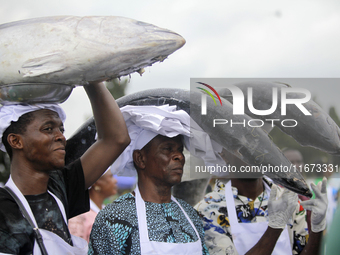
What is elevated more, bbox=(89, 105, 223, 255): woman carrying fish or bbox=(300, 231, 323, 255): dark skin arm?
bbox=(89, 105, 223, 255): woman carrying fish

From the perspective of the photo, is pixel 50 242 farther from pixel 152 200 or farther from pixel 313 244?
pixel 313 244

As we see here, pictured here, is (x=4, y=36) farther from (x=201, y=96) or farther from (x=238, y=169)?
(x=238, y=169)

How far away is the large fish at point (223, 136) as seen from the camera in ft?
7.37

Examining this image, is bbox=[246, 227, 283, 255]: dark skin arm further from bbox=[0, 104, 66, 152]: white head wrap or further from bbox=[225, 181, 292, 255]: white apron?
bbox=[0, 104, 66, 152]: white head wrap

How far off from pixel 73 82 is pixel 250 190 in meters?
1.77

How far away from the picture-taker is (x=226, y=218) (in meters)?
2.66

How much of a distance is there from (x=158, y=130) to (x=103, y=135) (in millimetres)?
343

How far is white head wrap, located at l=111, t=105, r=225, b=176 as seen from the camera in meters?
2.26

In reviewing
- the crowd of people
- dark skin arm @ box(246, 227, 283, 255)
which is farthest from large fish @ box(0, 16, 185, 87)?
dark skin arm @ box(246, 227, 283, 255)

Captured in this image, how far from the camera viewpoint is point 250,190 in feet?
9.31

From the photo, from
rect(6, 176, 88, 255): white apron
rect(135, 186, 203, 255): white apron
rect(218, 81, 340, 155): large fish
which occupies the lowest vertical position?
rect(135, 186, 203, 255): white apron

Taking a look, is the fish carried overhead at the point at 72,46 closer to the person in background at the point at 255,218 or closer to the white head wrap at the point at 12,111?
the white head wrap at the point at 12,111

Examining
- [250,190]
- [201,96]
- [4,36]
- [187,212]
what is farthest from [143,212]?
[4,36]

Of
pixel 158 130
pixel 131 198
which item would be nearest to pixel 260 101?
pixel 158 130
